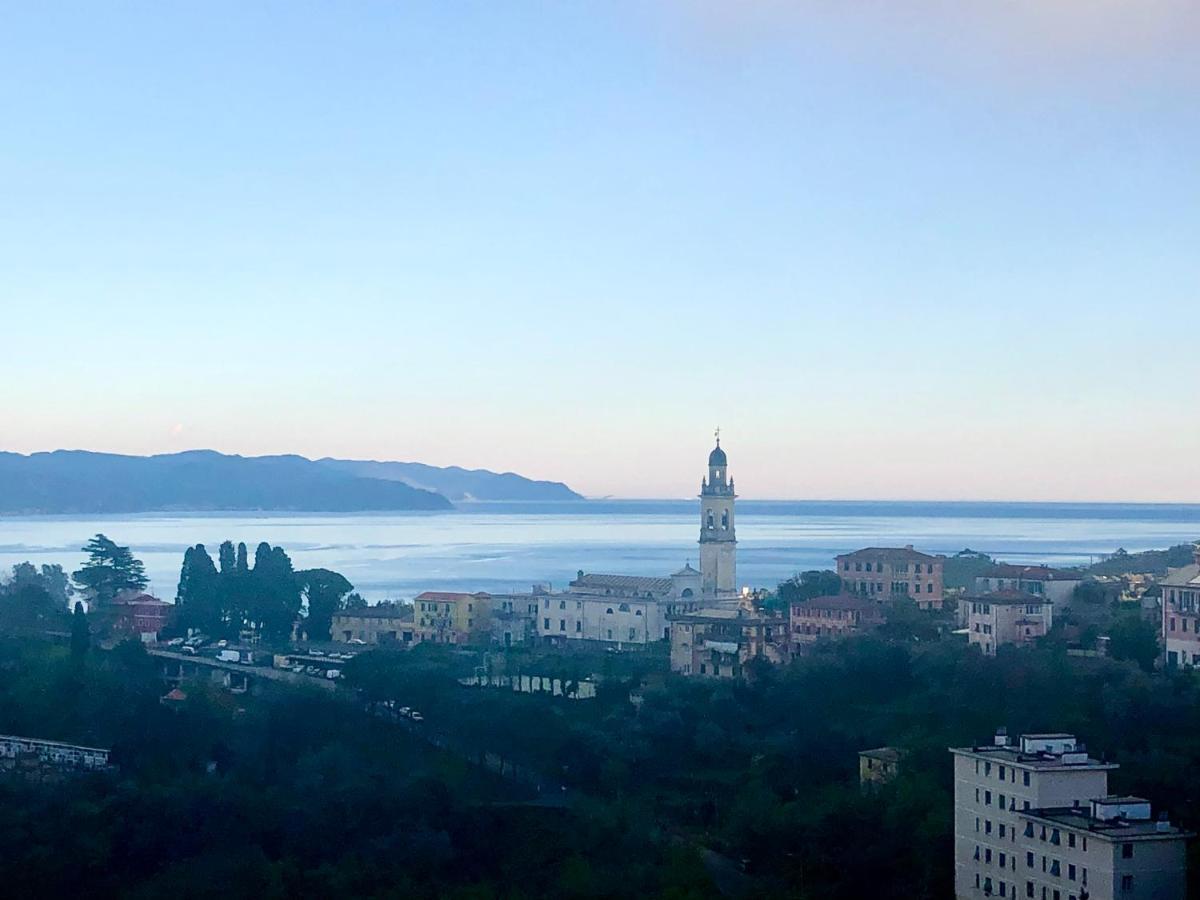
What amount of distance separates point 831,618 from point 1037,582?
3628 millimetres

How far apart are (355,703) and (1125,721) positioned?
10789mm

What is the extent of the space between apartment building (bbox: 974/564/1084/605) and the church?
4774mm

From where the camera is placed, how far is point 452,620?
3159 cm

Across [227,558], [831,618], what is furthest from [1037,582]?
[227,558]

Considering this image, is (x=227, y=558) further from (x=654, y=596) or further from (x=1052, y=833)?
(x=1052, y=833)

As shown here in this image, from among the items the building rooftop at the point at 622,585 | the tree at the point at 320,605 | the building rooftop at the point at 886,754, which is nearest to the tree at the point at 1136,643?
the building rooftop at the point at 886,754

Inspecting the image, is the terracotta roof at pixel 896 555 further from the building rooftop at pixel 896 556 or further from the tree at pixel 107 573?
the tree at pixel 107 573

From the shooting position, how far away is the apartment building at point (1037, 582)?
90.2ft

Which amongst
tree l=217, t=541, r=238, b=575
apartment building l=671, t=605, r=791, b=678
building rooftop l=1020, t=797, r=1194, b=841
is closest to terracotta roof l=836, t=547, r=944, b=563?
apartment building l=671, t=605, r=791, b=678

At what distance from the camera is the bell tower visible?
105 feet

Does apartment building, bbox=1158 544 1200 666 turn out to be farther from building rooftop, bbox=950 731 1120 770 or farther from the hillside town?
building rooftop, bbox=950 731 1120 770

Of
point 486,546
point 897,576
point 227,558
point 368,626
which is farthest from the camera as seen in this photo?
point 486,546

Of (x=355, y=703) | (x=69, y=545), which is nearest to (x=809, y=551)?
(x=69, y=545)

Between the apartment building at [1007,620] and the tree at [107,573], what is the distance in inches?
718
